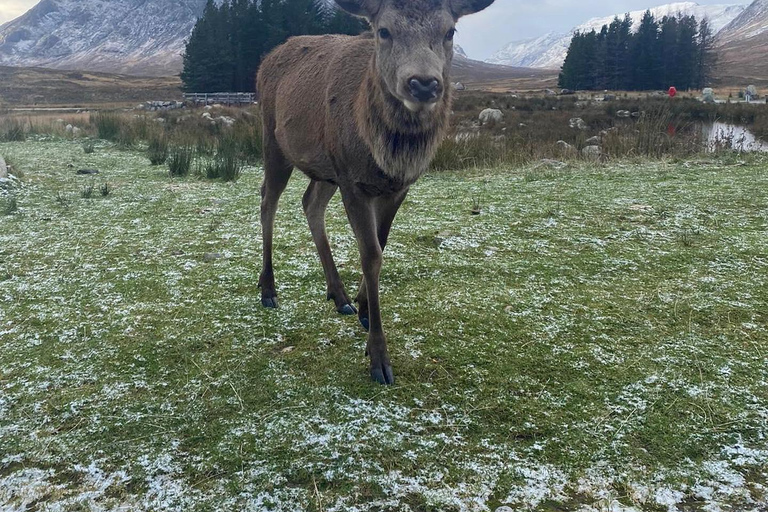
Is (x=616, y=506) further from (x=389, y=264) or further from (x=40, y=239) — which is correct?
(x=40, y=239)

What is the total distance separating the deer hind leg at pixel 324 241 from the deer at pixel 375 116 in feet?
0.05

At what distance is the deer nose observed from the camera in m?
2.30

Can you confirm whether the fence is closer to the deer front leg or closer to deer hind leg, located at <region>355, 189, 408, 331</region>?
deer hind leg, located at <region>355, 189, 408, 331</region>

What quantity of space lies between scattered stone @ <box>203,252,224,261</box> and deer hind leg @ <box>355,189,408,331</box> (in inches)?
65.4

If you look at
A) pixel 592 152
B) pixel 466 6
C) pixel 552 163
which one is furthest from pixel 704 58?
pixel 466 6

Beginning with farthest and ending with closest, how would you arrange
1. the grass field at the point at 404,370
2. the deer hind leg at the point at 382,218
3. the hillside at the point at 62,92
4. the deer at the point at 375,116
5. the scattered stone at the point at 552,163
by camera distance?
the hillside at the point at 62,92 < the scattered stone at the point at 552,163 < the deer hind leg at the point at 382,218 < the deer at the point at 375,116 < the grass field at the point at 404,370

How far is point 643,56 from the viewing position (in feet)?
180

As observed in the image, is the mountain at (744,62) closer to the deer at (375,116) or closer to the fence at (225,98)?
the fence at (225,98)

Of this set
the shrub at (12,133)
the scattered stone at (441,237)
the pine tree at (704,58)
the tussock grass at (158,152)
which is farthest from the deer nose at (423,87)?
the pine tree at (704,58)

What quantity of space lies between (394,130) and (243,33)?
122 ft

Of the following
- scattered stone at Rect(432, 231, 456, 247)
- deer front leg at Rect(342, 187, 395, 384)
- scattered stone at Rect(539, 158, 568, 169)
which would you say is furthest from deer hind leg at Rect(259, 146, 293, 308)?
scattered stone at Rect(539, 158, 568, 169)

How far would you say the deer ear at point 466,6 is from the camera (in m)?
2.74

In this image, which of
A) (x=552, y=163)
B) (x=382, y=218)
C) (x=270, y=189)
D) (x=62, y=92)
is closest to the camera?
(x=382, y=218)

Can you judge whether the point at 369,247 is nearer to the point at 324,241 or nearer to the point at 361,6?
the point at 324,241
